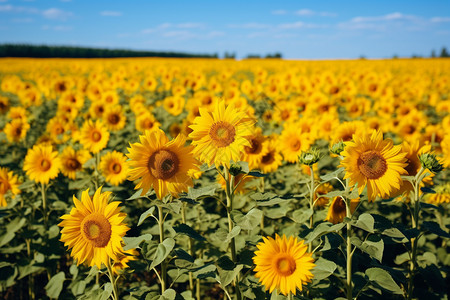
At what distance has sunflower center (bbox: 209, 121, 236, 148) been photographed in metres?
2.00

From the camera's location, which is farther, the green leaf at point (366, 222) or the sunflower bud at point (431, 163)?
the sunflower bud at point (431, 163)

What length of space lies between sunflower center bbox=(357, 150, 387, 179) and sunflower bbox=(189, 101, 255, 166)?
0.63 meters

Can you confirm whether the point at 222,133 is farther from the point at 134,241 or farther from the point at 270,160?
the point at 270,160

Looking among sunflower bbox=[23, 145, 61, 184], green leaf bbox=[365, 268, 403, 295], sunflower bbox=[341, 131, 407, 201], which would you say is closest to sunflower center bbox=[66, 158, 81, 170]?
sunflower bbox=[23, 145, 61, 184]

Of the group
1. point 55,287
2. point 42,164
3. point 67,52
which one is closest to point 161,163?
point 55,287

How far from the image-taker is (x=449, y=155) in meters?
2.49

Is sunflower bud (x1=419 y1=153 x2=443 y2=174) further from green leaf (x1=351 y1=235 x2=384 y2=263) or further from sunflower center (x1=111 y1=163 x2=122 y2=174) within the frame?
sunflower center (x1=111 y1=163 x2=122 y2=174)

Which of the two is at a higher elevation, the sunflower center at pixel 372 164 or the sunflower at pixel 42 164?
the sunflower center at pixel 372 164

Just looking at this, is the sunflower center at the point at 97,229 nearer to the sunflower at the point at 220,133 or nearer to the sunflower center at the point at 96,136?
the sunflower at the point at 220,133

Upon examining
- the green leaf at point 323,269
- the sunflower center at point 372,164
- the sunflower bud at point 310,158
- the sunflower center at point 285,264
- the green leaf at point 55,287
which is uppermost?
the sunflower center at point 372,164

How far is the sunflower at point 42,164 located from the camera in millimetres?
3277

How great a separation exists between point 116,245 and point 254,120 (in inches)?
40.2

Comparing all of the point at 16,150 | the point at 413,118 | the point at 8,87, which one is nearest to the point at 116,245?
the point at 16,150

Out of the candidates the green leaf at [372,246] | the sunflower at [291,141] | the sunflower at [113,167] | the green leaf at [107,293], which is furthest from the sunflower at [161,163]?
the sunflower at [291,141]
